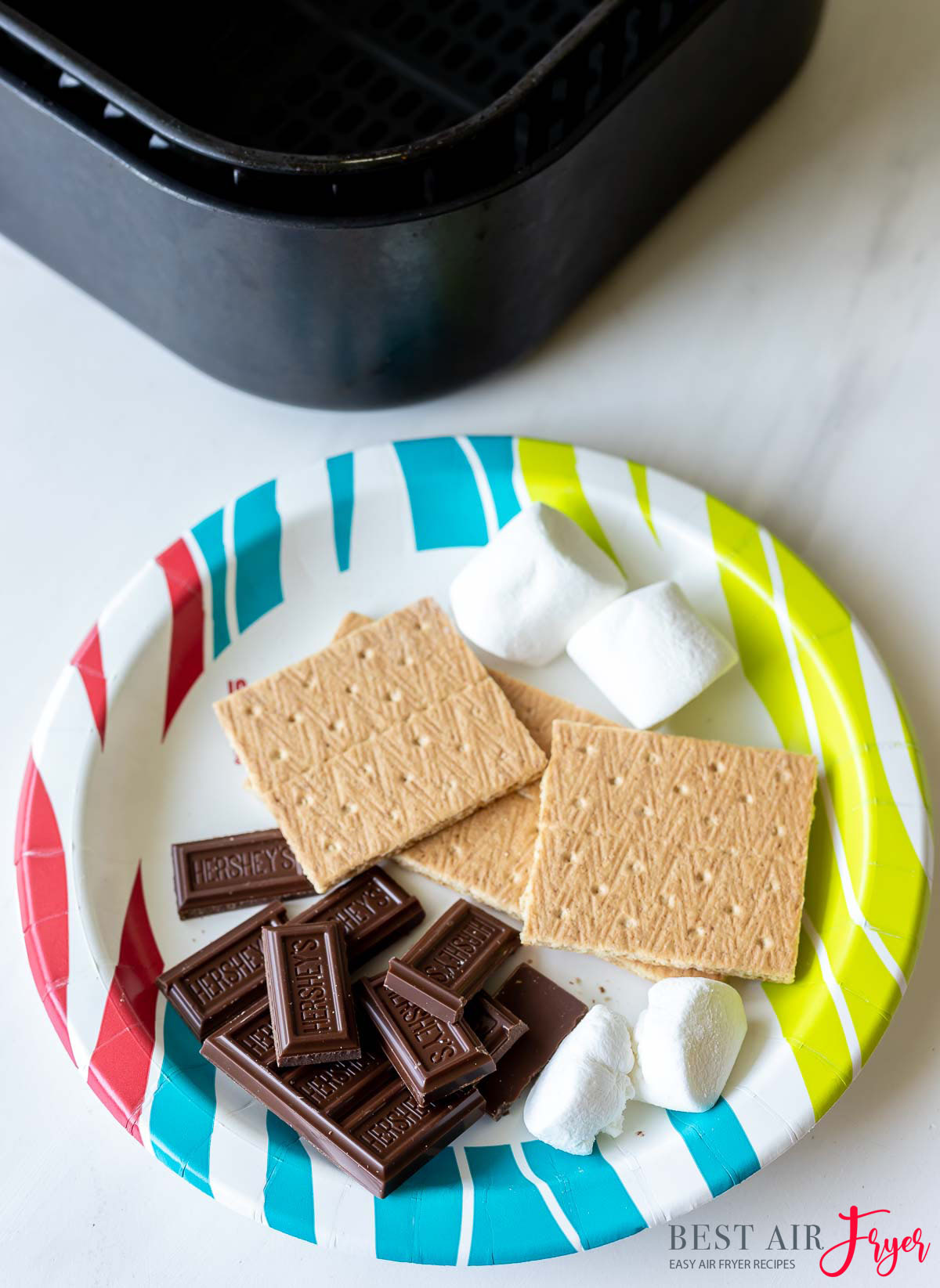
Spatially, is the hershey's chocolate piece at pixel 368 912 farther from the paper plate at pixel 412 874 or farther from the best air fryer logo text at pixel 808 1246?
the best air fryer logo text at pixel 808 1246

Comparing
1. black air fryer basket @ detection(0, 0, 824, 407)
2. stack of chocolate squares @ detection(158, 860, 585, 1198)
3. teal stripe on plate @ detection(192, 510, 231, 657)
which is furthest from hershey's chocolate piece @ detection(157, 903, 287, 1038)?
black air fryer basket @ detection(0, 0, 824, 407)

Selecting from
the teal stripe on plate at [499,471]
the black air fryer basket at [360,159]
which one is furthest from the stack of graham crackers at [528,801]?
the black air fryer basket at [360,159]

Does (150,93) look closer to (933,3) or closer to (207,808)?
(207,808)

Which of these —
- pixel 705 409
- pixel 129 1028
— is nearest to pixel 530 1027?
pixel 129 1028

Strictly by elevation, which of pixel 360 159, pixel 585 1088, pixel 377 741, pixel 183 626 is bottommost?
pixel 585 1088

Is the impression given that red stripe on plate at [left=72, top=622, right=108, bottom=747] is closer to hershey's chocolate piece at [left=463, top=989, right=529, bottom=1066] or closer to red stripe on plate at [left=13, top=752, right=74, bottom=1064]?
red stripe on plate at [left=13, top=752, right=74, bottom=1064]

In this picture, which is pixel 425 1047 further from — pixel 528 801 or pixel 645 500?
pixel 645 500

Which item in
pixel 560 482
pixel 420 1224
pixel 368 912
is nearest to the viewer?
pixel 420 1224
